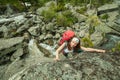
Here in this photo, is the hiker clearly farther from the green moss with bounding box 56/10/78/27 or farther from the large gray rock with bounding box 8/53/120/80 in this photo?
the green moss with bounding box 56/10/78/27

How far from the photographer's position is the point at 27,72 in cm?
595

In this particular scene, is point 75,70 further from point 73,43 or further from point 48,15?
point 48,15

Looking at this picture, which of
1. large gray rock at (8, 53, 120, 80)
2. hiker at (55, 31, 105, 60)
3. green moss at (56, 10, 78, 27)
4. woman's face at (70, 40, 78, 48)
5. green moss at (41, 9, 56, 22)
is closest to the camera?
large gray rock at (8, 53, 120, 80)

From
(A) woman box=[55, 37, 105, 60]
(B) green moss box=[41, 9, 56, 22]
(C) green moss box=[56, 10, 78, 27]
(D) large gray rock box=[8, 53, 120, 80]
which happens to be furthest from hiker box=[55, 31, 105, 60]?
(B) green moss box=[41, 9, 56, 22]

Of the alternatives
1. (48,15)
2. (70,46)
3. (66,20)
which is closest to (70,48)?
(70,46)

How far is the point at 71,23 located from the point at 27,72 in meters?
25.4

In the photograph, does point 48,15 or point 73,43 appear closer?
point 73,43

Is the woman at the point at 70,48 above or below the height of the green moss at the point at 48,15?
above

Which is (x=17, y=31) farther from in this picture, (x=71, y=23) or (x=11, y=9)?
(x=11, y=9)

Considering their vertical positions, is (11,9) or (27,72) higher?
(27,72)

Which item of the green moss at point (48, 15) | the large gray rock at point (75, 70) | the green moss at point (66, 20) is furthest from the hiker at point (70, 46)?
the green moss at point (48, 15)

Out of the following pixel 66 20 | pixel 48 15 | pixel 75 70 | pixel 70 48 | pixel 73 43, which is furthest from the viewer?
pixel 48 15

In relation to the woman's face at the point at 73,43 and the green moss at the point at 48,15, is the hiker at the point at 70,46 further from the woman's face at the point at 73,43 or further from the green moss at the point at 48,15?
the green moss at the point at 48,15

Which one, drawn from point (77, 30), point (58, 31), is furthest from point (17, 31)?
point (77, 30)
